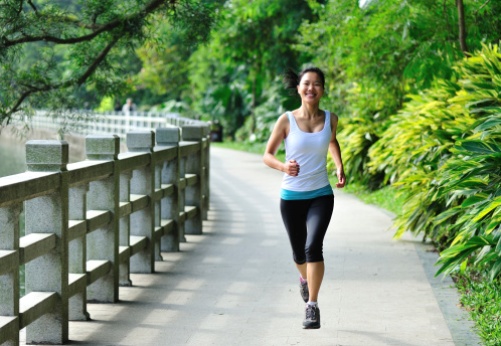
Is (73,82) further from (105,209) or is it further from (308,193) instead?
(308,193)

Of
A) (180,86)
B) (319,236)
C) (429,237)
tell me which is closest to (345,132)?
(429,237)

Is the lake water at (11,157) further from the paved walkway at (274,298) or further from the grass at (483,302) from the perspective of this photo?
the grass at (483,302)

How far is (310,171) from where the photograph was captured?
7.38m

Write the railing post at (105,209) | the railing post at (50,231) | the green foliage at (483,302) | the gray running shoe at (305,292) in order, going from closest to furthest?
the railing post at (50,231) < the green foliage at (483,302) < the gray running shoe at (305,292) < the railing post at (105,209)

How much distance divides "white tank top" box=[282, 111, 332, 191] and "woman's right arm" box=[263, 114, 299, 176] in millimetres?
49

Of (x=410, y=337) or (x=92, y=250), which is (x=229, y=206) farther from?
(x=410, y=337)

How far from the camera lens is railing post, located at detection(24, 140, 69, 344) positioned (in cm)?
698

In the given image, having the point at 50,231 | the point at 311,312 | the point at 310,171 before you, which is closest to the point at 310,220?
the point at 310,171

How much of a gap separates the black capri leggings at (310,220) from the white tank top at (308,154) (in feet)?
0.41

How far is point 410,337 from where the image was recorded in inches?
289

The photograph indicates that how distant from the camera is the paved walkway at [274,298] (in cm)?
740

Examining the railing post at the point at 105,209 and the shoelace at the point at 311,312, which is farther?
the railing post at the point at 105,209

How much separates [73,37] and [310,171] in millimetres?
6197

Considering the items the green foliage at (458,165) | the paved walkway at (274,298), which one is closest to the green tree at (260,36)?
the green foliage at (458,165)
